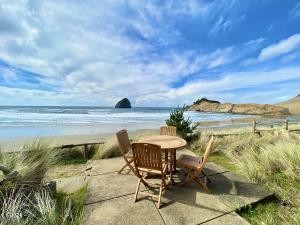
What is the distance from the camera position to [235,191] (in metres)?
3.60

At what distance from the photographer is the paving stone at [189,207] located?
9.10 ft

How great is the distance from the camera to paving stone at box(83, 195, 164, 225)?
2.71m

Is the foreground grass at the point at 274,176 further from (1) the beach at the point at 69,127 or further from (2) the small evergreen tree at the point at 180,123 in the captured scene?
(1) the beach at the point at 69,127

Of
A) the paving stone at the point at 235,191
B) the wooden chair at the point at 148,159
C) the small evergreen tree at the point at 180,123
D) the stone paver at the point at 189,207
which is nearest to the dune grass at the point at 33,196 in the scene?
the wooden chair at the point at 148,159

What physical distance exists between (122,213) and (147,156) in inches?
36.3

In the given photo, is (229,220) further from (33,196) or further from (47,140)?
(47,140)

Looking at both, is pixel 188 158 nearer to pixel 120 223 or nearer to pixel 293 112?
pixel 120 223

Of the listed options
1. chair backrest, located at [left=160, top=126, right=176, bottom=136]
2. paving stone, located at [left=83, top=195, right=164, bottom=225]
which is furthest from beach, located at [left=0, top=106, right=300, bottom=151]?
chair backrest, located at [left=160, top=126, right=176, bottom=136]

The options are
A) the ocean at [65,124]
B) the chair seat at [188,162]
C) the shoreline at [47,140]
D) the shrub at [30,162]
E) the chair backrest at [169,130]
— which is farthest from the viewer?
the ocean at [65,124]

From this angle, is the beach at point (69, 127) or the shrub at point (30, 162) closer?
the shrub at point (30, 162)

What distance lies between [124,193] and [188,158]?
150 centimetres

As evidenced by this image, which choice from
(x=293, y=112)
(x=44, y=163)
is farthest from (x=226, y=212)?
(x=293, y=112)

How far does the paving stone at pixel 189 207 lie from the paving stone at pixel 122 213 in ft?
0.63

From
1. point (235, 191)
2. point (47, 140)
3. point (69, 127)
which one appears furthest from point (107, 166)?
point (69, 127)
